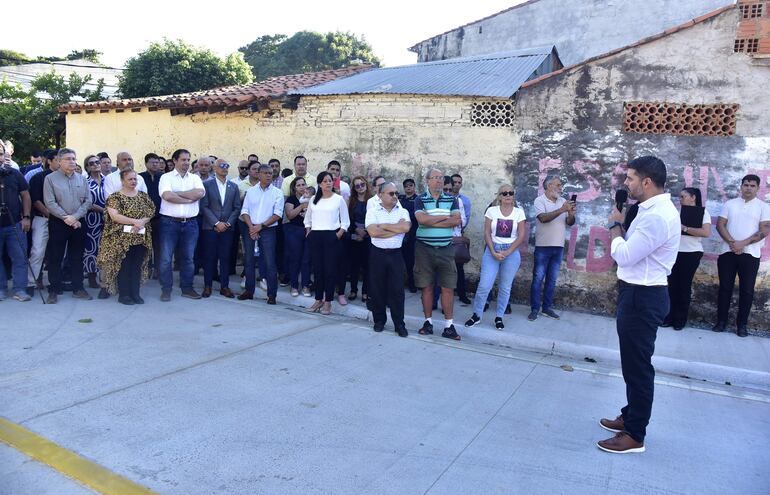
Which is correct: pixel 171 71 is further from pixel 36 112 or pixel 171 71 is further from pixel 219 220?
pixel 219 220

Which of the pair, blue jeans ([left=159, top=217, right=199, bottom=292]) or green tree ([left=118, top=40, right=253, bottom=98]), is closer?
blue jeans ([left=159, top=217, right=199, bottom=292])

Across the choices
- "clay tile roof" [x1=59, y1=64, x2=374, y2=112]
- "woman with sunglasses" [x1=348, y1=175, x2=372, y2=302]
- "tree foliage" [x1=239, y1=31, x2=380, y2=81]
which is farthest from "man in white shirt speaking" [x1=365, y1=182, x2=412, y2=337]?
"tree foliage" [x1=239, y1=31, x2=380, y2=81]

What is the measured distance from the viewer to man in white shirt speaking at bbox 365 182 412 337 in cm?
673

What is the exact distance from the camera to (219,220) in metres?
8.25

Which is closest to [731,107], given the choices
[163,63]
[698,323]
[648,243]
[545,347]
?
[698,323]

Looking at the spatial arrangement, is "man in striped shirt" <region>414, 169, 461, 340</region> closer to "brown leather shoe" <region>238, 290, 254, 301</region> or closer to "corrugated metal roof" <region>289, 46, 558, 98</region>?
"corrugated metal roof" <region>289, 46, 558, 98</region>

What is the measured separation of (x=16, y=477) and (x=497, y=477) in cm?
287

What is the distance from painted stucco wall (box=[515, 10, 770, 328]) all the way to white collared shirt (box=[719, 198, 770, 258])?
0.36 meters

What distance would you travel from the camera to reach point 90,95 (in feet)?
63.3

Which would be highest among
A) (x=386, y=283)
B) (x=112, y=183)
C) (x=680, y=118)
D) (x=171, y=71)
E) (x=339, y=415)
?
(x=171, y=71)

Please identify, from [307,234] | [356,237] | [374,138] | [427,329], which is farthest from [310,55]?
[427,329]

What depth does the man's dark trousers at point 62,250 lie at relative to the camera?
7.52 m

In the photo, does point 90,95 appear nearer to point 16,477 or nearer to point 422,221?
point 422,221

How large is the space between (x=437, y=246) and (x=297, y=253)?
98.7 inches
